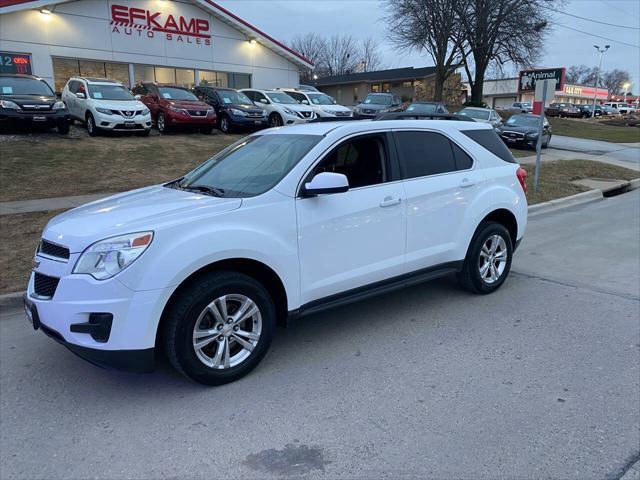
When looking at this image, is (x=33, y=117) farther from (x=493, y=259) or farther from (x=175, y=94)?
(x=493, y=259)

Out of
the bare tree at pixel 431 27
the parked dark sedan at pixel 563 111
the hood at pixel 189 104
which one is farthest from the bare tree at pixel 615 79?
the hood at pixel 189 104

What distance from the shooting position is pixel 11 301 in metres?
5.16

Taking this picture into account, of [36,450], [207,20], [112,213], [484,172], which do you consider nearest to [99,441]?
[36,450]

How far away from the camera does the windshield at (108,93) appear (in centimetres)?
1609

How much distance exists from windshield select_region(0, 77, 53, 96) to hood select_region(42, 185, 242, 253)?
12.9 metres

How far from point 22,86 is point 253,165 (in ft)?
44.3

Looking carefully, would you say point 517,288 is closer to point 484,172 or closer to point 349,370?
point 484,172

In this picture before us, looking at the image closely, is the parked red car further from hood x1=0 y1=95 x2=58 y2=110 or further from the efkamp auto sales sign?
the efkamp auto sales sign

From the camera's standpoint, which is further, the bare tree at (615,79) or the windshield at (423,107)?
the bare tree at (615,79)

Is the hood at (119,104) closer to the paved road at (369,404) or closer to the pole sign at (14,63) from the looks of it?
the pole sign at (14,63)

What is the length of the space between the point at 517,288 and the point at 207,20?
26652 mm

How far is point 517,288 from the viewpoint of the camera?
18.5ft

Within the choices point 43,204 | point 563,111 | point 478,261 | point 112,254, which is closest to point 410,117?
point 478,261

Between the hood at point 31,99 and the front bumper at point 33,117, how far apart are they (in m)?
0.24
